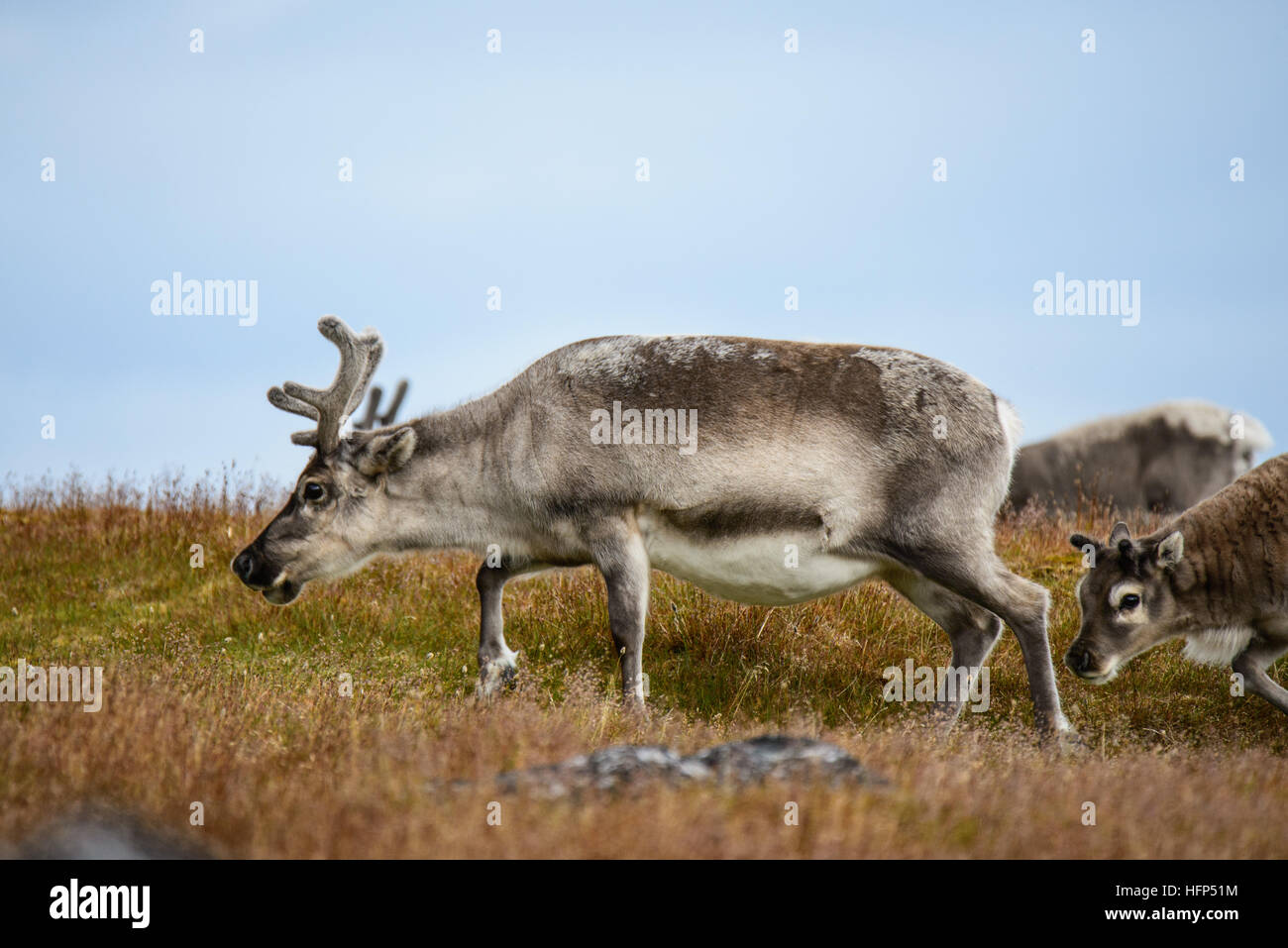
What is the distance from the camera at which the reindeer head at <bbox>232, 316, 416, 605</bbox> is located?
841 cm

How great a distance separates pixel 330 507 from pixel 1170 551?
6.35 meters

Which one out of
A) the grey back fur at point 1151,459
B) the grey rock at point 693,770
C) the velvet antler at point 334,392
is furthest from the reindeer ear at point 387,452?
the grey back fur at point 1151,459

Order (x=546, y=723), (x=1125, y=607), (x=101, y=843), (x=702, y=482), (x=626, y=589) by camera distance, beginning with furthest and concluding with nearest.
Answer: (x=1125, y=607)
(x=702, y=482)
(x=626, y=589)
(x=546, y=723)
(x=101, y=843)

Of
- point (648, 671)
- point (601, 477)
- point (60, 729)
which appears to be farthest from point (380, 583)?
point (60, 729)

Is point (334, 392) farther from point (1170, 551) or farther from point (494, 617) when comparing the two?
point (1170, 551)

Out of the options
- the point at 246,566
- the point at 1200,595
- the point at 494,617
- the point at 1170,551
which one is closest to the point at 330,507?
the point at 246,566

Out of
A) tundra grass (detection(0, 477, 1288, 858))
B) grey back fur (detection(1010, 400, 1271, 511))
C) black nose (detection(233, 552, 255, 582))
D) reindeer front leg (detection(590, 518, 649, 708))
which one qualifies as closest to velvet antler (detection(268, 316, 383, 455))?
black nose (detection(233, 552, 255, 582))

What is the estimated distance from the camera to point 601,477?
7.86 metres

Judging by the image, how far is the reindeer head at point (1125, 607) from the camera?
881 cm

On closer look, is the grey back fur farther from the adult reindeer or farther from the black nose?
the black nose

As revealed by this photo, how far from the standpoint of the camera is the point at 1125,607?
8.91 meters
